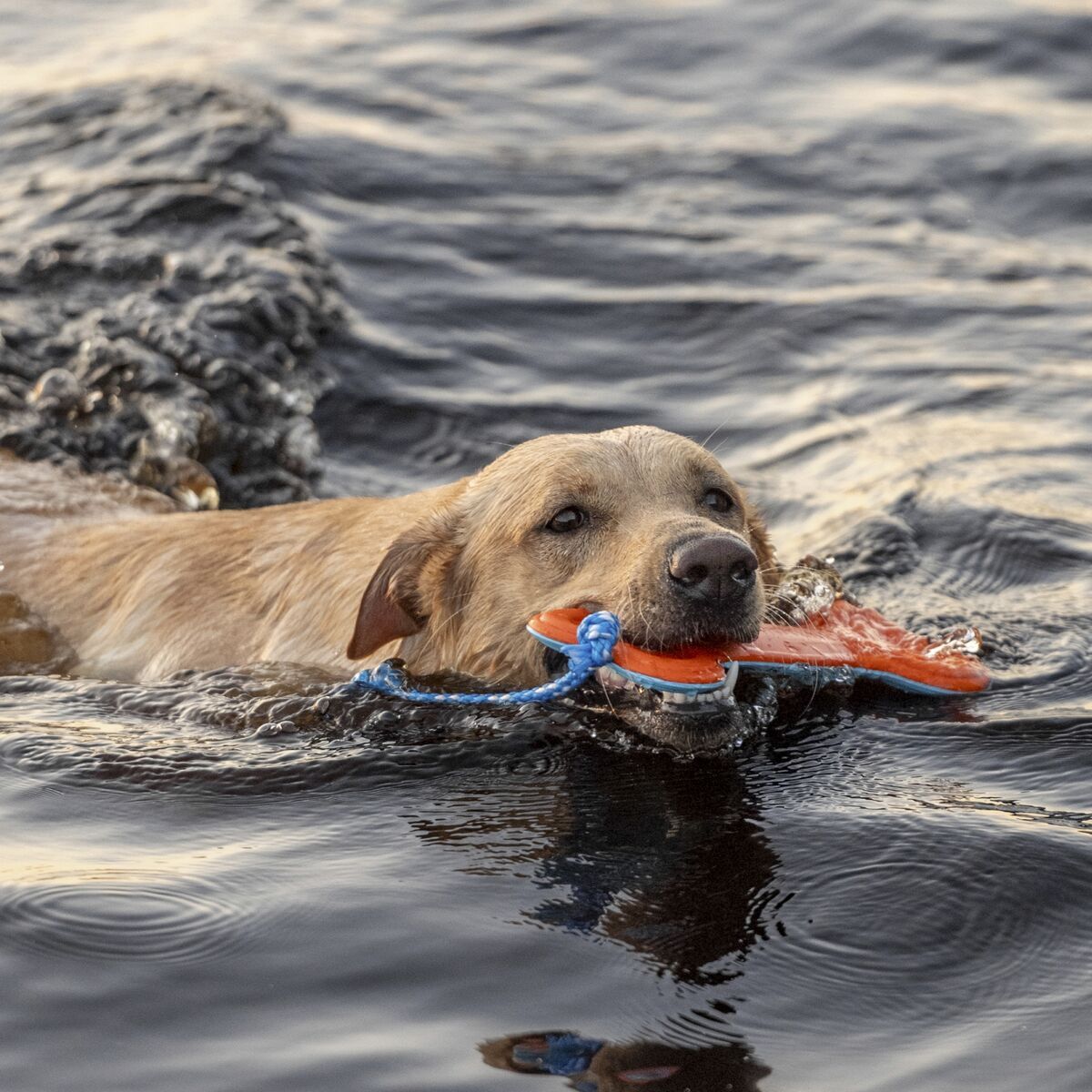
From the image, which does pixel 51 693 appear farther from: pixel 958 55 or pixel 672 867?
pixel 958 55

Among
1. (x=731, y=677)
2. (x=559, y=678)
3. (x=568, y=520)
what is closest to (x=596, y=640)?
(x=559, y=678)

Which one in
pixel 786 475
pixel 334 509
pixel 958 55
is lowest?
pixel 786 475

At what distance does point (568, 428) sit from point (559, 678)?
4268 mm

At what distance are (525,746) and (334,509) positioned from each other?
139 cm

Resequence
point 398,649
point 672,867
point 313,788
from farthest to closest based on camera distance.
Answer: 1. point 398,649
2. point 313,788
3. point 672,867

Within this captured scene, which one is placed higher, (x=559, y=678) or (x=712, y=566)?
(x=712, y=566)

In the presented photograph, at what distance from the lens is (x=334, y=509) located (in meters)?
6.70

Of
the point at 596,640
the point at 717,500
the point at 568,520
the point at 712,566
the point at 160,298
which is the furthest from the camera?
the point at 160,298

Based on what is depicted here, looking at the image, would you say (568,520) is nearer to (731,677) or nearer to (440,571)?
(440,571)

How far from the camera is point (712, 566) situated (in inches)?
206

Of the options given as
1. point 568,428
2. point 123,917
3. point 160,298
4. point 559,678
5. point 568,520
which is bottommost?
point 568,428

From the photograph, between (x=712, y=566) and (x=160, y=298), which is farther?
(x=160, y=298)

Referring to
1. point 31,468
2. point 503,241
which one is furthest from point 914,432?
point 31,468

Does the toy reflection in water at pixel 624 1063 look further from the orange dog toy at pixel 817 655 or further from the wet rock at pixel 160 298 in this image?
the wet rock at pixel 160 298
